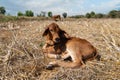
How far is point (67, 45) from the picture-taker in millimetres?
6184

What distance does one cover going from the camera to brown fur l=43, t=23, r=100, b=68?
5.69m

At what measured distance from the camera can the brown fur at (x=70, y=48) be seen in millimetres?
5688

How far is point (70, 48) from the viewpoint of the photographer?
19.7 ft

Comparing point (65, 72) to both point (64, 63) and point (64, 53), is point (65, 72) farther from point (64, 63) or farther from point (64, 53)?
point (64, 53)

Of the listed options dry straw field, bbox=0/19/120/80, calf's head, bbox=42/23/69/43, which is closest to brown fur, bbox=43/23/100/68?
calf's head, bbox=42/23/69/43

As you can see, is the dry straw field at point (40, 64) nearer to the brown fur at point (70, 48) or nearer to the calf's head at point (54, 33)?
the brown fur at point (70, 48)

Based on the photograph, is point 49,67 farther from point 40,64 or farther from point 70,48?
point 70,48

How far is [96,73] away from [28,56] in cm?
138

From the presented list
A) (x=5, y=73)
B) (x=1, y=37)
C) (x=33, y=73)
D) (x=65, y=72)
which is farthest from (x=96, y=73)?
(x=1, y=37)

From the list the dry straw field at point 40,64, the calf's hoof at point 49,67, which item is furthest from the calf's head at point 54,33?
the calf's hoof at point 49,67

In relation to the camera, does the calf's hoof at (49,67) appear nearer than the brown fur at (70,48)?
Yes

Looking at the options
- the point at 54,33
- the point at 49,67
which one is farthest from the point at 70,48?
the point at 49,67

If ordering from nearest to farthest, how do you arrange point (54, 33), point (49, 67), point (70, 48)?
1. point (49, 67)
2. point (70, 48)
3. point (54, 33)

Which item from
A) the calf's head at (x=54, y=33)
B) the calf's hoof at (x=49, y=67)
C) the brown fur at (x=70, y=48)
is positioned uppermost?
the calf's head at (x=54, y=33)
